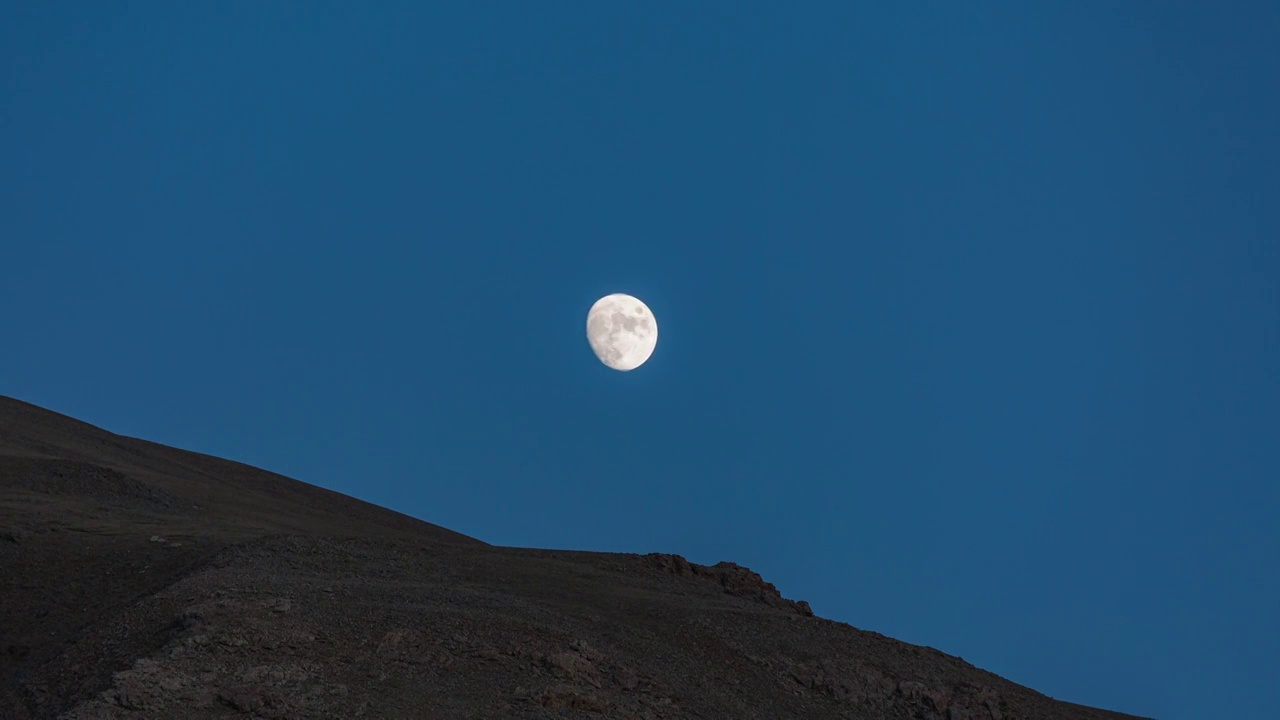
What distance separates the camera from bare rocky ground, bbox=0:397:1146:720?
50.4ft

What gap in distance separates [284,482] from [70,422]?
8.81 meters

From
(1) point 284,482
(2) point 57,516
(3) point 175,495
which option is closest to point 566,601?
(2) point 57,516

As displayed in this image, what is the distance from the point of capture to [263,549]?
22.1 meters

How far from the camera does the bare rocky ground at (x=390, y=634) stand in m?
15.4

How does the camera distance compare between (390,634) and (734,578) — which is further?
(734,578)

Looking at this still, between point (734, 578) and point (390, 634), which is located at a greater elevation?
point (734, 578)

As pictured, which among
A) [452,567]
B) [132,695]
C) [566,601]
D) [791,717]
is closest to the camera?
[132,695]

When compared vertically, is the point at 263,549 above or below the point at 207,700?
above

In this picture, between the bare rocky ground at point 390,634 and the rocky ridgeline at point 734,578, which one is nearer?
the bare rocky ground at point 390,634

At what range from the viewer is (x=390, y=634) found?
56.3ft

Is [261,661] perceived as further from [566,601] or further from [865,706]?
[865,706]

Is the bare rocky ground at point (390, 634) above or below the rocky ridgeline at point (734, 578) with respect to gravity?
below

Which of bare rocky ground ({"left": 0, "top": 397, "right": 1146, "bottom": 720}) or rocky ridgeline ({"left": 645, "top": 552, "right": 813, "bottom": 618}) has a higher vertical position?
rocky ridgeline ({"left": 645, "top": 552, "right": 813, "bottom": 618})

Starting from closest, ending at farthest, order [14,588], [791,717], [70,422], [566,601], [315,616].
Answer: [315,616] < [791,717] < [14,588] < [566,601] < [70,422]
